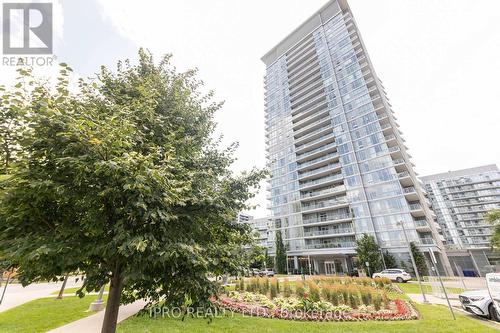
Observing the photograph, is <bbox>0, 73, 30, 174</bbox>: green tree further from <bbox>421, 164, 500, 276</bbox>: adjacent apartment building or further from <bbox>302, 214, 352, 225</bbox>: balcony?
<bbox>421, 164, 500, 276</bbox>: adjacent apartment building

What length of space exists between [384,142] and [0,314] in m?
53.1

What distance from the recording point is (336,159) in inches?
2067

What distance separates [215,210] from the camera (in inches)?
197

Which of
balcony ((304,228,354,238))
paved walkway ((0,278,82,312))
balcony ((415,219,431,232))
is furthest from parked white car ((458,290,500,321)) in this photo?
balcony ((304,228,354,238))

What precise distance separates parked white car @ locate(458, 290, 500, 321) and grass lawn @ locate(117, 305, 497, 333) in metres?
0.77

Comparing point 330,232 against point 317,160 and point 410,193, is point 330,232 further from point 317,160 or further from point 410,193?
point 317,160

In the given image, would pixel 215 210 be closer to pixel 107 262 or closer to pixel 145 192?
pixel 145 192

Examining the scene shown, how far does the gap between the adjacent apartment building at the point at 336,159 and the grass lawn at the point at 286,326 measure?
34869mm

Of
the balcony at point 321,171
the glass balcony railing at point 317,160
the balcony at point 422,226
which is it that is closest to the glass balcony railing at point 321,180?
the balcony at point 321,171

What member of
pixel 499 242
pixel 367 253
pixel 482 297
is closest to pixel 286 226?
pixel 367 253

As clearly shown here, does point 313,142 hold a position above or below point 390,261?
above

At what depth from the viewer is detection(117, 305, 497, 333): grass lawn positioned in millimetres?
8086

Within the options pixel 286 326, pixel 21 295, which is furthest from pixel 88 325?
pixel 21 295

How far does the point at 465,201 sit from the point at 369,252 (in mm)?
77165
